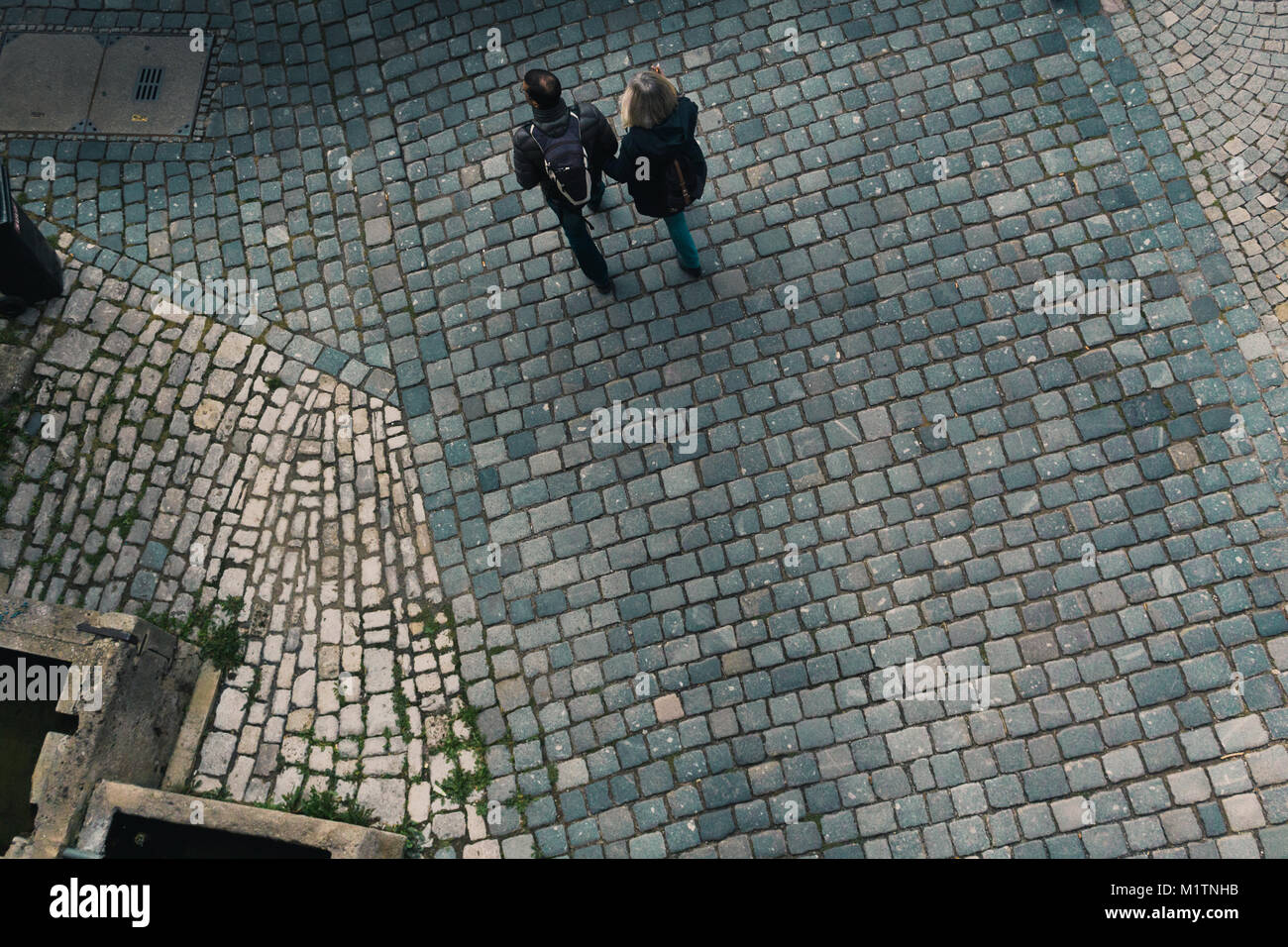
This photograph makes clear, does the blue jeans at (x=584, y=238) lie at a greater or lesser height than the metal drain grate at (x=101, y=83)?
lesser

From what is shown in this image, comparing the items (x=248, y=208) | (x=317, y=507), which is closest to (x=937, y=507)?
(x=317, y=507)

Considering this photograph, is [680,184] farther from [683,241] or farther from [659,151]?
[683,241]

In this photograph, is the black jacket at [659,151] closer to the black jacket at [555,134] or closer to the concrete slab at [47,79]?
the black jacket at [555,134]

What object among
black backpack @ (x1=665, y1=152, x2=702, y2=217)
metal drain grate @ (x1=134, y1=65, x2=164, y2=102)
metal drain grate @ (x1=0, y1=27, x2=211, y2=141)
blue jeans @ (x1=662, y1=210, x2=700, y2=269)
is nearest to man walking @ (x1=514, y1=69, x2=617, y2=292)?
black backpack @ (x1=665, y1=152, x2=702, y2=217)

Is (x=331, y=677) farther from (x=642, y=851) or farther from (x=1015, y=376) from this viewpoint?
(x=1015, y=376)

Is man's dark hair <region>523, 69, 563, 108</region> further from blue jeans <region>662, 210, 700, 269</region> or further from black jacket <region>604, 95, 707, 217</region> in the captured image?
blue jeans <region>662, 210, 700, 269</region>

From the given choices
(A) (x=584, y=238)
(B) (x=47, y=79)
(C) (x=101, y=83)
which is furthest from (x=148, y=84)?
(A) (x=584, y=238)

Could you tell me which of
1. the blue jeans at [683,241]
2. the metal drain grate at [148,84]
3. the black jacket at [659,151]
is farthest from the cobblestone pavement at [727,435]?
the black jacket at [659,151]
